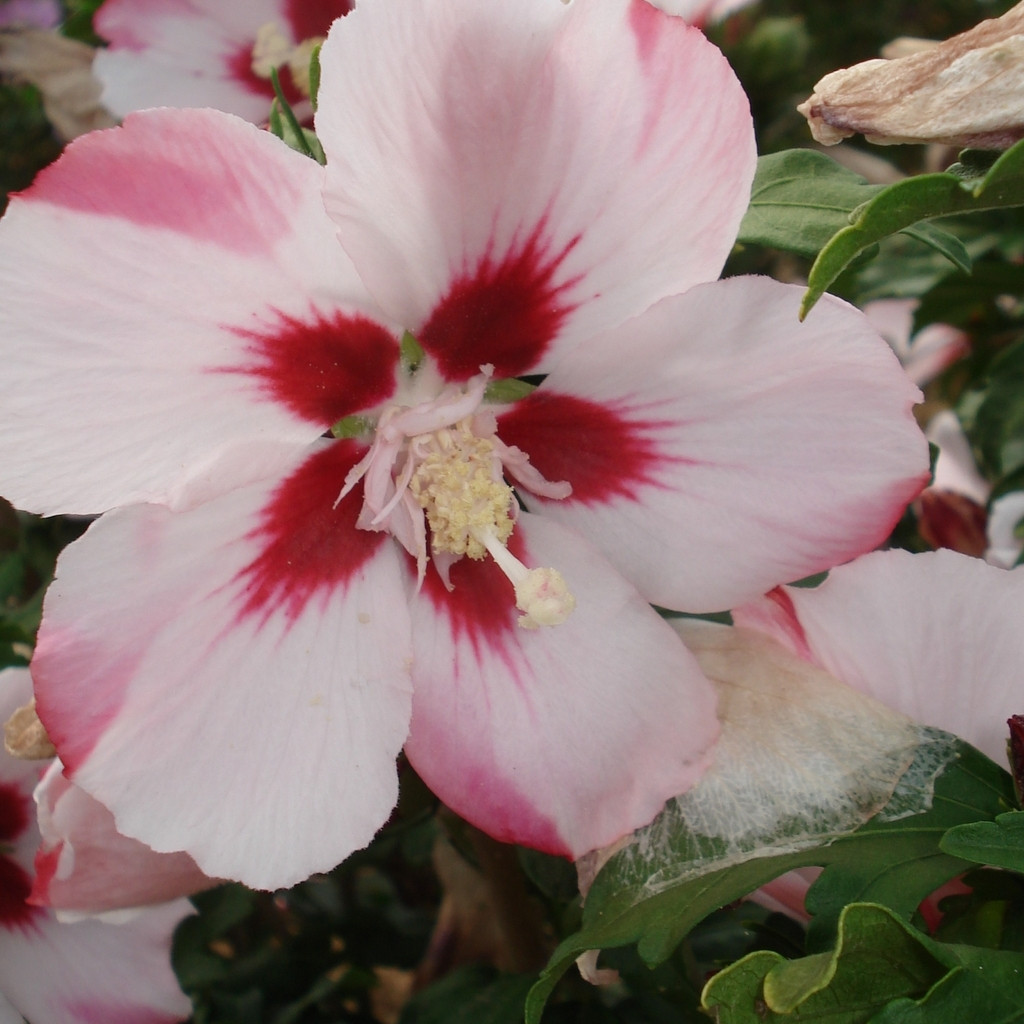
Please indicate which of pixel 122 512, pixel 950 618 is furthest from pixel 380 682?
pixel 950 618

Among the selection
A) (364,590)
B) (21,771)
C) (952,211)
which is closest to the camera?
(952,211)

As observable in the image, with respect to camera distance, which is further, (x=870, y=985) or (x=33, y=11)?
(x=33, y=11)

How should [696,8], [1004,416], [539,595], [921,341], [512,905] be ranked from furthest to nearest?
1. [921,341]
2. [1004,416]
3. [512,905]
4. [696,8]
5. [539,595]

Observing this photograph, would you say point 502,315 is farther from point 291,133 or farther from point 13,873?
point 13,873

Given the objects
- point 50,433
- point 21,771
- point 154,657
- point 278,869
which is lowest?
point 21,771

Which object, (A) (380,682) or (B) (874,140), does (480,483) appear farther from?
(B) (874,140)

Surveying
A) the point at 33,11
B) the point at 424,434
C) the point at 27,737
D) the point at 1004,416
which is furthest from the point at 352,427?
the point at 33,11

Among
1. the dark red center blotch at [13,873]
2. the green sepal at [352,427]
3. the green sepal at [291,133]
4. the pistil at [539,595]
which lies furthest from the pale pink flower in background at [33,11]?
the pistil at [539,595]
